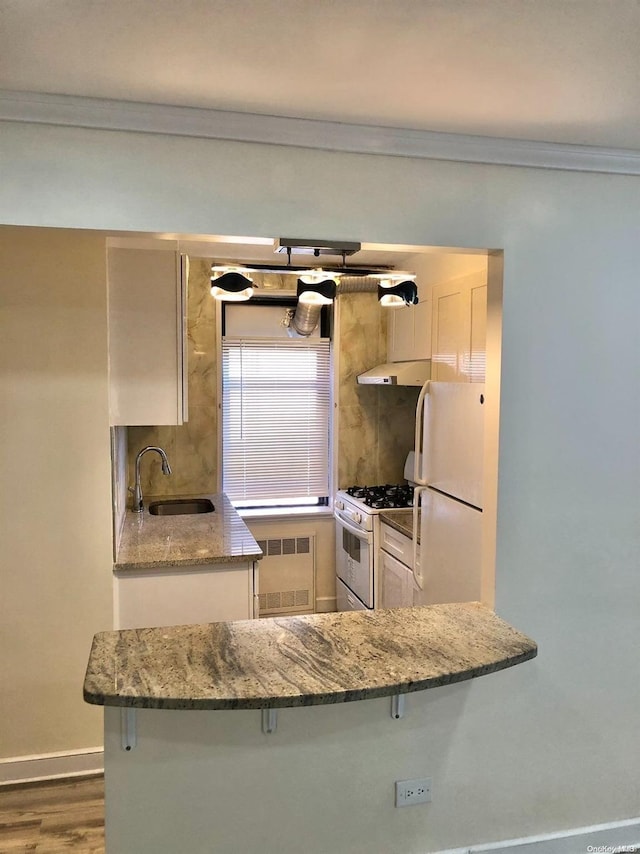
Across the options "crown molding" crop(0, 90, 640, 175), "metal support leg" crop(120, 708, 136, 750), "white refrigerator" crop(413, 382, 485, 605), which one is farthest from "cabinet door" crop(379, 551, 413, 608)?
"crown molding" crop(0, 90, 640, 175)

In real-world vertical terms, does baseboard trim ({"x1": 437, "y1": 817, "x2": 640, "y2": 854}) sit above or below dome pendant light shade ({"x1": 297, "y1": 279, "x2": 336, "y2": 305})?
below

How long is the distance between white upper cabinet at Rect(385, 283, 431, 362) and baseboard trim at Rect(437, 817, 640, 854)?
243 centimetres

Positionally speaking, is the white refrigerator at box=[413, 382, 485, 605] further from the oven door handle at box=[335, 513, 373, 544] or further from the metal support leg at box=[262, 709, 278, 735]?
the metal support leg at box=[262, 709, 278, 735]

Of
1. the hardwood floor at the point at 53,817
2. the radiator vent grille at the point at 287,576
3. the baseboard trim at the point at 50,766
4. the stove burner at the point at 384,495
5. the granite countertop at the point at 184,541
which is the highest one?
the stove burner at the point at 384,495

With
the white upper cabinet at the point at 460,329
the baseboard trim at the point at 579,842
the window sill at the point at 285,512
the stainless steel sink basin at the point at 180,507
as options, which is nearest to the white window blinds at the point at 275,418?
the window sill at the point at 285,512

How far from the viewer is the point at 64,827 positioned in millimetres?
2484

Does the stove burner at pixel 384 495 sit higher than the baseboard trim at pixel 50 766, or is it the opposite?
the stove burner at pixel 384 495

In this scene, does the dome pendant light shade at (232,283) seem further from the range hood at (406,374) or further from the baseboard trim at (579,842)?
the baseboard trim at (579,842)

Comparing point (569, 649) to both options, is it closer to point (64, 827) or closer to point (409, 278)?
point (409, 278)

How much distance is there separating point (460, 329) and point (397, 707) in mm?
1959

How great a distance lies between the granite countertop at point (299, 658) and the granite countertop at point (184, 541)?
843 millimetres

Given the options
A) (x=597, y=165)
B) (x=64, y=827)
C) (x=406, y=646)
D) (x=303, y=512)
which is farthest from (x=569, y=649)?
(x=303, y=512)

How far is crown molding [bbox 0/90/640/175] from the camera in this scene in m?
1.77

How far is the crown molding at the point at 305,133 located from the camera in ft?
5.81
